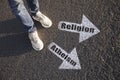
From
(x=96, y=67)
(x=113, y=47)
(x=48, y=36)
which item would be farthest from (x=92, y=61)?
(x=48, y=36)

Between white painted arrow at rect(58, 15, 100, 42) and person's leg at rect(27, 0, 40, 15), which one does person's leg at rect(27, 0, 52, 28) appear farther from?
white painted arrow at rect(58, 15, 100, 42)

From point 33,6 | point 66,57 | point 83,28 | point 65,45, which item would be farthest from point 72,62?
point 33,6

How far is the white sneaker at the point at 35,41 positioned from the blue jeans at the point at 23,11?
0.09m

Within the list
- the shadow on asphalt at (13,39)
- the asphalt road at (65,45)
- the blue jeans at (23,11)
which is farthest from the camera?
the shadow on asphalt at (13,39)

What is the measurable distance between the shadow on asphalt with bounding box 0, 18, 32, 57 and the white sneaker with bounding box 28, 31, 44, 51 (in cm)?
11

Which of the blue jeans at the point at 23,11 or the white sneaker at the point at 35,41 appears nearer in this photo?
the blue jeans at the point at 23,11

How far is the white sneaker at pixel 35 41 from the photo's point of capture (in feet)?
13.1

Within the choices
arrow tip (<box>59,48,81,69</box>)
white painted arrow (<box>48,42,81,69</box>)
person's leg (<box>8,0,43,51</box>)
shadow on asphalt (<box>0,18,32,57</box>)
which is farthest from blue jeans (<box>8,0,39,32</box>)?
arrow tip (<box>59,48,81,69</box>)

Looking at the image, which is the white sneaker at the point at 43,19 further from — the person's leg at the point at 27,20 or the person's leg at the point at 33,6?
the person's leg at the point at 27,20

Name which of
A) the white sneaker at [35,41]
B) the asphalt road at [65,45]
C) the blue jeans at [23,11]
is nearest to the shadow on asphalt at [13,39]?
the asphalt road at [65,45]

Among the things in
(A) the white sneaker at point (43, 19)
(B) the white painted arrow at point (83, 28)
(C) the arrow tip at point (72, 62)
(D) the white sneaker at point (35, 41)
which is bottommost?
(C) the arrow tip at point (72, 62)

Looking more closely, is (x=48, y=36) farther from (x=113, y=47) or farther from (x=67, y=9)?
(x=113, y=47)

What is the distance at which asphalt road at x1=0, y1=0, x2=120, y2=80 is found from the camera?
3771 mm

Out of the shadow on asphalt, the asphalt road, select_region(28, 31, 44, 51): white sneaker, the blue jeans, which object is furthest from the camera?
the shadow on asphalt
